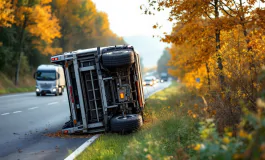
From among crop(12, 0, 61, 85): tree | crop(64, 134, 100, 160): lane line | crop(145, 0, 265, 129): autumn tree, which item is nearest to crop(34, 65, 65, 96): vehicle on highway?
crop(12, 0, 61, 85): tree

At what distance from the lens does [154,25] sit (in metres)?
17.4

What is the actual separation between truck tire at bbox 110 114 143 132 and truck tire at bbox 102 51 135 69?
4.66 feet

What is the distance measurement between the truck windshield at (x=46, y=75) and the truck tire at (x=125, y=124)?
25.1 meters

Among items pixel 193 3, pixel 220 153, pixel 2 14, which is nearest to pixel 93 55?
pixel 193 3

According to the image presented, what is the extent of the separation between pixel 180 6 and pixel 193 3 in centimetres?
65

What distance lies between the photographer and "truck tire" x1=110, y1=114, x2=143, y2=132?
11.0 meters

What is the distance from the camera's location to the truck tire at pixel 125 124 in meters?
11.0

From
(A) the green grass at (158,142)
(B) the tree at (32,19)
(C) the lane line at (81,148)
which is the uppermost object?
(B) the tree at (32,19)

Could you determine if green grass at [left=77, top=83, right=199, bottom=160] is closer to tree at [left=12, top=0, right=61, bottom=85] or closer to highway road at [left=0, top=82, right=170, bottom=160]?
highway road at [left=0, top=82, right=170, bottom=160]

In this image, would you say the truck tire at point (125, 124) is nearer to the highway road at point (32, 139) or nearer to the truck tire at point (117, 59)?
the highway road at point (32, 139)

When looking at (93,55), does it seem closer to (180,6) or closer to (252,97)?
(252,97)

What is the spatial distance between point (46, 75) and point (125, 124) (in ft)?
83.7

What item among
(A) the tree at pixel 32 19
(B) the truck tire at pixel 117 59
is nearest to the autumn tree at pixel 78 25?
(A) the tree at pixel 32 19

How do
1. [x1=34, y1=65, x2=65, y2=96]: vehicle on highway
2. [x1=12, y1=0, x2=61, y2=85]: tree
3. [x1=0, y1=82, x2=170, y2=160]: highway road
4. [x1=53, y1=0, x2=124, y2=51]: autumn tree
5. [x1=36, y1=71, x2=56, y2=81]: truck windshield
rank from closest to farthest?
1. [x1=0, y1=82, x2=170, y2=160]: highway road
2. [x1=34, y1=65, x2=65, y2=96]: vehicle on highway
3. [x1=36, y1=71, x2=56, y2=81]: truck windshield
4. [x1=12, y1=0, x2=61, y2=85]: tree
5. [x1=53, y1=0, x2=124, y2=51]: autumn tree
